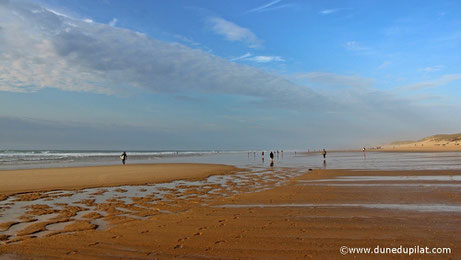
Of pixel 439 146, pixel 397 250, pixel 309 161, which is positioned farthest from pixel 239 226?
pixel 439 146

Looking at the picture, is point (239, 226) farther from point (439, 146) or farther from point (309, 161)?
point (439, 146)

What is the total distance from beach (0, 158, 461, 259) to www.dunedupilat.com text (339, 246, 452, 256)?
0.40 ft

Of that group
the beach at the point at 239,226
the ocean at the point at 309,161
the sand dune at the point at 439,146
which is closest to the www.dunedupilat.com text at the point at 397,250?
the beach at the point at 239,226

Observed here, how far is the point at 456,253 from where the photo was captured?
5801mm

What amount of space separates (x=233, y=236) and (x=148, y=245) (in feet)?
6.96

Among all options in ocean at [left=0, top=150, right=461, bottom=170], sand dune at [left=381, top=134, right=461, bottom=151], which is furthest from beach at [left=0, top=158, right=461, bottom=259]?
sand dune at [left=381, top=134, right=461, bottom=151]

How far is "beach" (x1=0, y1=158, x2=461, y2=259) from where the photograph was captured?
6.33 m

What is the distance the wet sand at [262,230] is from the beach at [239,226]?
2 cm

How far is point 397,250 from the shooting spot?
20.1 feet

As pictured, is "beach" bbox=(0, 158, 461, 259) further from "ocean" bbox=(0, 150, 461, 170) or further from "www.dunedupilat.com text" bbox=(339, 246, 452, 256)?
"ocean" bbox=(0, 150, 461, 170)

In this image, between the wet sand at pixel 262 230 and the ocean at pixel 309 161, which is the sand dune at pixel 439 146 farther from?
the wet sand at pixel 262 230

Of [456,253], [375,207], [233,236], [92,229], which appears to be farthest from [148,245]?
[375,207]

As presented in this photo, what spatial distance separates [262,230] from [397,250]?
3.22 metres

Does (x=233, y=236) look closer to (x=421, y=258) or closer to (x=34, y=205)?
(x=421, y=258)
